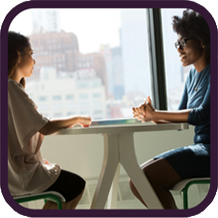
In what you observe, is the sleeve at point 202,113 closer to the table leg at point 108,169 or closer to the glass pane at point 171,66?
the table leg at point 108,169

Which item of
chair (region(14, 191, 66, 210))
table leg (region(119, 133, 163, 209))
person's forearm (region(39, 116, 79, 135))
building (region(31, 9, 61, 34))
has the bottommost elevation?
chair (region(14, 191, 66, 210))

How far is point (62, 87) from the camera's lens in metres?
2.22

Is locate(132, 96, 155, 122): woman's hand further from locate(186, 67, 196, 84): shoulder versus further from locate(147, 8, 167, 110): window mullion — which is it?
locate(147, 8, 167, 110): window mullion

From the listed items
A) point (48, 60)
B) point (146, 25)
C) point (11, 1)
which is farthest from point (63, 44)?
point (11, 1)

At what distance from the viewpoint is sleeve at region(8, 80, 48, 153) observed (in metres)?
1.04

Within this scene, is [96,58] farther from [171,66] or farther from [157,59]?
[171,66]

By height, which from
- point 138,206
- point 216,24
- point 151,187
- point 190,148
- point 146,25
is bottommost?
point 138,206

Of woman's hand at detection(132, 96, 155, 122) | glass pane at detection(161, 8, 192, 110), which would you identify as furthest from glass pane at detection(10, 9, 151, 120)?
woman's hand at detection(132, 96, 155, 122)

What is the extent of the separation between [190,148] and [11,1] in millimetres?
842

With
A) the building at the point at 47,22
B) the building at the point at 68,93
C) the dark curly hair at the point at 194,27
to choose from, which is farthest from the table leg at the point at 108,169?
the building at the point at 47,22

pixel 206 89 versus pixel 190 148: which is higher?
pixel 206 89

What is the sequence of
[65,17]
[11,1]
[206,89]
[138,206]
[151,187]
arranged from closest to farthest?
[11,1] → [151,187] → [206,89] → [138,206] → [65,17]

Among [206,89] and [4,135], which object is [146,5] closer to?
[206,89]

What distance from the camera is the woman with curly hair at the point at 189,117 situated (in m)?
1.13
